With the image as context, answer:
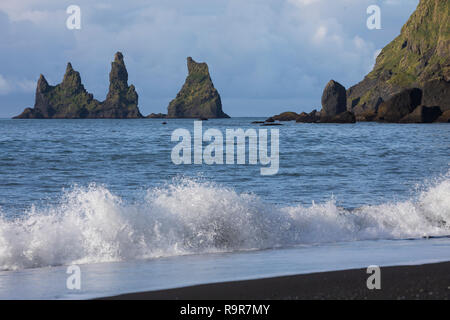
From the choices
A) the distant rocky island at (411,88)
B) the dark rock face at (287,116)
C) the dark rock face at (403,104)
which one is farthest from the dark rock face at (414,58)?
the dark rock face at (403,104)

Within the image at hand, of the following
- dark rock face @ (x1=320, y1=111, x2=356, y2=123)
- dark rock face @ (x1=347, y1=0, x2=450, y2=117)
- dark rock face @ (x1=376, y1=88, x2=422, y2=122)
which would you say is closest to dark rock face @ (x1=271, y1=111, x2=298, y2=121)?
dark rock face @ (x1=347, y1=0, x2=450, y2=117)

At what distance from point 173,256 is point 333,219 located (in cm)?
446

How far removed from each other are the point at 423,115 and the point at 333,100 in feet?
135

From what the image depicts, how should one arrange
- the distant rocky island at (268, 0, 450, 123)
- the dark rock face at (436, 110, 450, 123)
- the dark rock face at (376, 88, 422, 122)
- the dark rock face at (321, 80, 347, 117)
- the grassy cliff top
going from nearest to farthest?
the dark rock face at (436, 110, 450, 123), the dark rock face at (376, 88, 422, 122), the distant rocky island at (268, 0, 450, 123), the dark rock face at (321, 80, 347, 117), the grassy cliff top

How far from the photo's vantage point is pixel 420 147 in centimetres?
3766

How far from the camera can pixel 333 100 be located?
128125 mm

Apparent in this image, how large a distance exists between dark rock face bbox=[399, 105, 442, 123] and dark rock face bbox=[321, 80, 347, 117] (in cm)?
3726

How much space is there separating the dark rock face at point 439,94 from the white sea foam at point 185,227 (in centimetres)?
8876

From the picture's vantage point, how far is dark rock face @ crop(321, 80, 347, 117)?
127625 mm

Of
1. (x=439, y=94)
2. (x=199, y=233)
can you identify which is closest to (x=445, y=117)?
(x=439, y=94)

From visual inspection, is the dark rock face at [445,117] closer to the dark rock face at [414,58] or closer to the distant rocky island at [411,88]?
the distant rocky island at [411,88]

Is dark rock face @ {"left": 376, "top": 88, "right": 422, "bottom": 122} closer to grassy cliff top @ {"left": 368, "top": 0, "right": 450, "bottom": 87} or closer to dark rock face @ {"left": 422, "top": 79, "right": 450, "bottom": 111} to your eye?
dark rock face @ {"left": 422, "top": 79, "right": 450, "bottom": 111}
